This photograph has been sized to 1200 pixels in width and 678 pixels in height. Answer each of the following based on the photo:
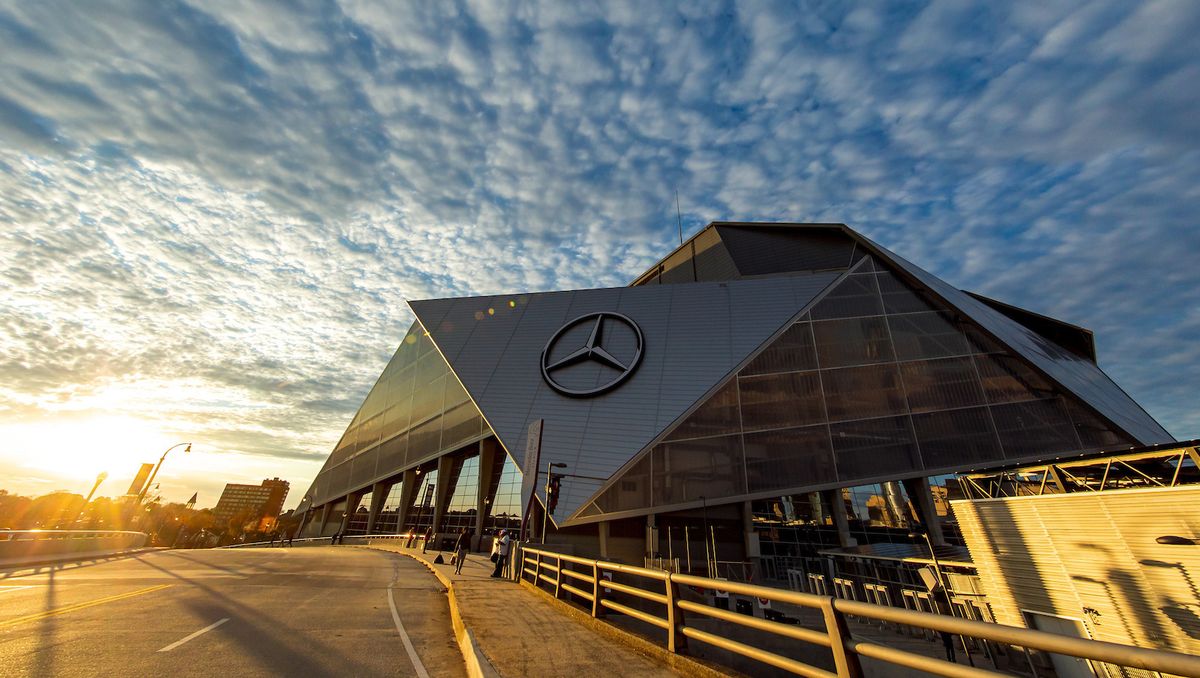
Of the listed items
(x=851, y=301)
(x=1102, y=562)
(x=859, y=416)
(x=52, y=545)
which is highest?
(x=851, y=301)

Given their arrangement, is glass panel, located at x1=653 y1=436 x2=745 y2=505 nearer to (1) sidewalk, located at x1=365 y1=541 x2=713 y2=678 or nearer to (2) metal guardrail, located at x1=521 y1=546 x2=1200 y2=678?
(1) sidewalk, located at x1=365 y1=541 x2=713 y2=678

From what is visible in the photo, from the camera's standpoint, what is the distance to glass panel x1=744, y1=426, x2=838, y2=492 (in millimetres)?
24922

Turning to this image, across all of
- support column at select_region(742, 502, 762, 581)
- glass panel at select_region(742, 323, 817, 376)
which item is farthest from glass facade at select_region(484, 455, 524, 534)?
glass panel at select_region(742, 323, 817, 376)

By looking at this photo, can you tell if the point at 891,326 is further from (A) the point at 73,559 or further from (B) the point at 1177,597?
(A) the point at 73,559

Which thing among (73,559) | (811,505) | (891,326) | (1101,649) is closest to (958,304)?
(891,326)

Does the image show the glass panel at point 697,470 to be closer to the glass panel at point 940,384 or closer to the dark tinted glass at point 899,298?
the glass panel at point 940,384

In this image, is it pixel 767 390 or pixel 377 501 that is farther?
pixel 377 501

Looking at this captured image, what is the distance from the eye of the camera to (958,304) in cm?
3019

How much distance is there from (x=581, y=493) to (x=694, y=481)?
240 inches

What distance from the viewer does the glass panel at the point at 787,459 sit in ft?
81.8

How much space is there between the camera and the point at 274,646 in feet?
23.5

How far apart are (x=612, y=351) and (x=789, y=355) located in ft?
36.3

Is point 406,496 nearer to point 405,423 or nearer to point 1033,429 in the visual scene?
point 405,423

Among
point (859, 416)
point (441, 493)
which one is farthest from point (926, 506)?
point (441, 493)
